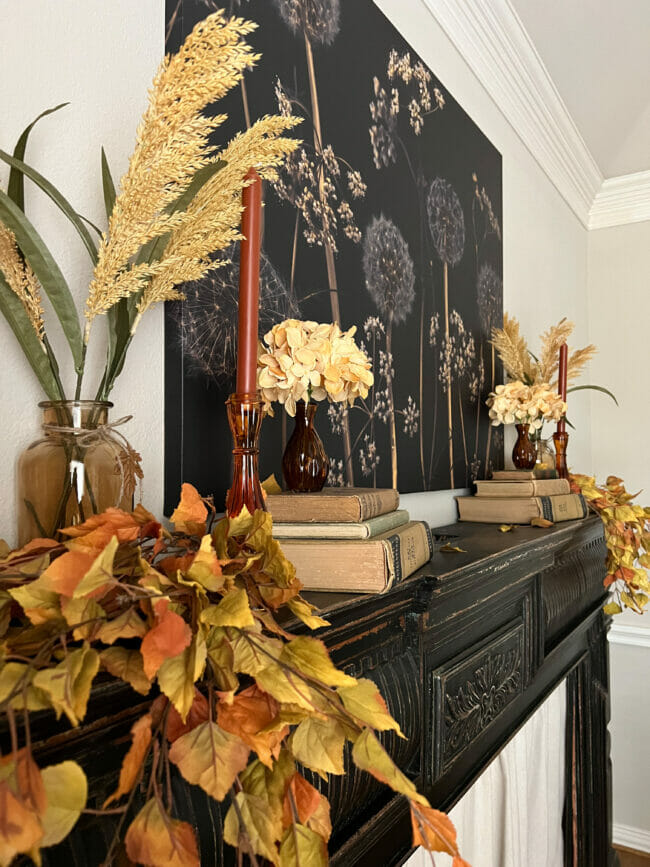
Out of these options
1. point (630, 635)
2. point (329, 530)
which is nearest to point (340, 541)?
point (329, 530)

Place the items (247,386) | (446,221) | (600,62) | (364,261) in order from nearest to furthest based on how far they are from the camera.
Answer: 1. (247,386)
2. (364,261)
3. (446,221)
4. (600,62)

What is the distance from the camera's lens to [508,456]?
78.4 inches

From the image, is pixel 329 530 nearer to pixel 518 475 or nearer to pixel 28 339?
pixel 28 339

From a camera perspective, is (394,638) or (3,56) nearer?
(3,56)

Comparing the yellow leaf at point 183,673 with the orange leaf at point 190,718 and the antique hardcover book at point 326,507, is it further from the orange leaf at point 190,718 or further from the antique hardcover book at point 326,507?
the antique hardcover book at point 326,507

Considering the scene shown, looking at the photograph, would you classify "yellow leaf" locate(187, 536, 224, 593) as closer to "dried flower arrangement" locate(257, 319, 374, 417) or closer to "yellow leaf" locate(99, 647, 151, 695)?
"yellow leaf" locate(99, 647, 151, 695)

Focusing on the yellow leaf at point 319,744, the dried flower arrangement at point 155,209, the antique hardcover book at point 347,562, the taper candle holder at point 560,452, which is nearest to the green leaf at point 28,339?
the dried flower arrangement at point 155,209

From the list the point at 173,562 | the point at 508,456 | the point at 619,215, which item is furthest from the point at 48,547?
the point at 619,215

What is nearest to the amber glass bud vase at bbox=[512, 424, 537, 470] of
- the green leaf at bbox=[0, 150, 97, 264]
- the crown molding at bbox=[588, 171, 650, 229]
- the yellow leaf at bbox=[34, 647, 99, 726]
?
the green leaf at bbox=[0, 150, 97, 264]

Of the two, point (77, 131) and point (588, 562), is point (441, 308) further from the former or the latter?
point (77, 131)

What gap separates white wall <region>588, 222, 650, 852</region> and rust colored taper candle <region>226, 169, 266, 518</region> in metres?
2.86

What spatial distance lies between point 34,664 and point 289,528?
15.5 inches

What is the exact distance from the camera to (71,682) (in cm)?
30

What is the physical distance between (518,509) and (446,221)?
2.31ft
